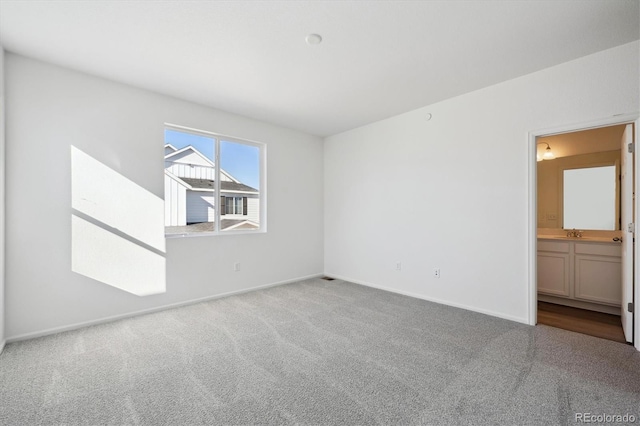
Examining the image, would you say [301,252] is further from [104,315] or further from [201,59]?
[201,59]

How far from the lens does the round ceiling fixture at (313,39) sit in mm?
2336

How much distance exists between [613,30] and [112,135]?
4.82m

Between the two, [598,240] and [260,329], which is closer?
[260,329]

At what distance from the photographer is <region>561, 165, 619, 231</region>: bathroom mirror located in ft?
12.3

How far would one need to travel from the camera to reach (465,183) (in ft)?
11.5

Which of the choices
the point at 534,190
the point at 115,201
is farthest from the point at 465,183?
the point at 115,201

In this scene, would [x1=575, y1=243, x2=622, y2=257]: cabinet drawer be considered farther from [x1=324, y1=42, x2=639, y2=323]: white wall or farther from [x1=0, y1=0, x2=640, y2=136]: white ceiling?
[x1=0, y1=0, x2=640, y2=136]: white ceiling

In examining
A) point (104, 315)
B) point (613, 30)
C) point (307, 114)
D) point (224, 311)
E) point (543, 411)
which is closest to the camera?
point (543, 411)

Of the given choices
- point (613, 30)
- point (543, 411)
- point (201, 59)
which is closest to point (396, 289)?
point (543, 411)

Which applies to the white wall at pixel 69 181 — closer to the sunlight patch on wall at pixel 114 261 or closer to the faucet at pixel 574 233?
the sunlight patch on wall at pixel 114 261

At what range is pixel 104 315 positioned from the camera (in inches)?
121

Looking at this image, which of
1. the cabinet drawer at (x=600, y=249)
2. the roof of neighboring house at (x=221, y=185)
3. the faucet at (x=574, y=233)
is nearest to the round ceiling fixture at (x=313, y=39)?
the roof of neighboring house at (x=221, y=185)

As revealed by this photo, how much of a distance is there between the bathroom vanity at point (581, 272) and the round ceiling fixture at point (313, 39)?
12.7ft

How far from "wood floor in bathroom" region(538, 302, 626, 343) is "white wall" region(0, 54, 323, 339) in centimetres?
397
